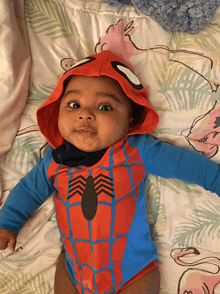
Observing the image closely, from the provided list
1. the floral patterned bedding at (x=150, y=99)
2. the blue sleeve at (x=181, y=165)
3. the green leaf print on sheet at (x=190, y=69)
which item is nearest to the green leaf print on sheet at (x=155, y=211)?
the floral patterned bedding at (x=150, y=99)

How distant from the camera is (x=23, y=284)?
3.21ft

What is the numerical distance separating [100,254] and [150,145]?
429 mm

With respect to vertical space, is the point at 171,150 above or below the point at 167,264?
above

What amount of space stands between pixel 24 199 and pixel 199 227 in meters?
0.70

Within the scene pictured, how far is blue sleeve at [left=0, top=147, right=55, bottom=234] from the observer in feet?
2.97

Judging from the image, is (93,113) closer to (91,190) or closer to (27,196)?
(91,190)

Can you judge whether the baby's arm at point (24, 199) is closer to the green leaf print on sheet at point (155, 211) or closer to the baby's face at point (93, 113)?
the baby's face at point (93, 113)

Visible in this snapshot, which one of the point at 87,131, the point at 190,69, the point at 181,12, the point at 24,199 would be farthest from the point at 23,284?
the point at 181,12

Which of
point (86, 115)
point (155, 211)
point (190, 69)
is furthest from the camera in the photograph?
point (155, 211)

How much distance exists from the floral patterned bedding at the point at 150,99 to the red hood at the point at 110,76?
6 cm

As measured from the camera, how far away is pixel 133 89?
0.82 m

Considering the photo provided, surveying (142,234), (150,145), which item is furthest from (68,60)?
(142,234)

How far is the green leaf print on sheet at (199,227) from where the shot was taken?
93cm

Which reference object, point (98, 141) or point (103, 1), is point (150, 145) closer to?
point (98, 141)
